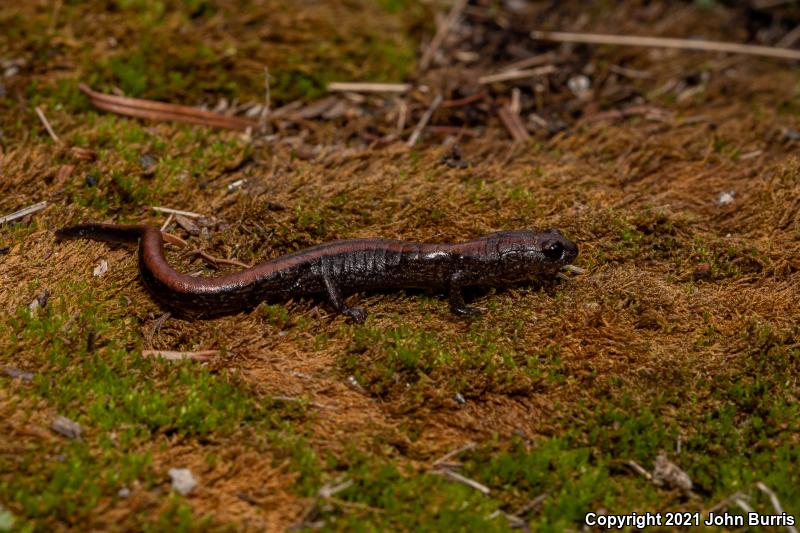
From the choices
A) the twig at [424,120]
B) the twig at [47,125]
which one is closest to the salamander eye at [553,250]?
the twig at [424,120]

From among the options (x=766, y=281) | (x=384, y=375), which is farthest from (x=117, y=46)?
(x=766, y=281)

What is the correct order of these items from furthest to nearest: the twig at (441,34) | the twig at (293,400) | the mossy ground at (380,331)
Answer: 1. the twig at (441,34)
2. the twig at (293,400)
3. the mossy ground at (380,331)

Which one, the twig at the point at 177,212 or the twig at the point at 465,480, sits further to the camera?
the twig at the point at 177,212

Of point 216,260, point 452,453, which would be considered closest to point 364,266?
point 216,260

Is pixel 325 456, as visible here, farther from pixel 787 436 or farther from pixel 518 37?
pixel 518 37

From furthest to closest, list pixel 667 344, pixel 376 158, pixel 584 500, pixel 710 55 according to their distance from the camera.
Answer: pixel 710 55, pixel 376 158, pixel 667 344, pixel 584 500

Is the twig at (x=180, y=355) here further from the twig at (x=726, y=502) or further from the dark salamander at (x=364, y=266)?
the twig at (x=726, y=502)
